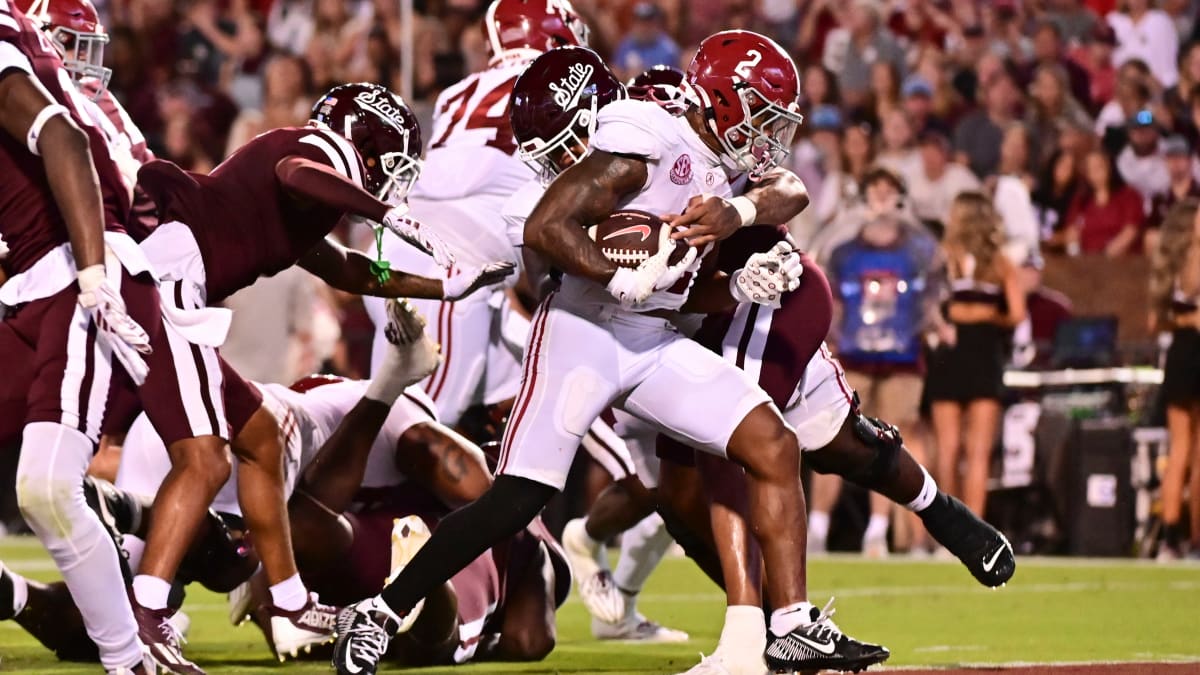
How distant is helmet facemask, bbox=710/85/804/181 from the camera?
18.0 ft

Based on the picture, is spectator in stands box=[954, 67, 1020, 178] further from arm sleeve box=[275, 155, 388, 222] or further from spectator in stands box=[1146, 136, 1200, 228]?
arm sleeve box=[275, 155, 388, 222]

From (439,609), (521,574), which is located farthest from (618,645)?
(439,609)

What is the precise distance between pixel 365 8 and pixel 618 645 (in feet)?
33.3

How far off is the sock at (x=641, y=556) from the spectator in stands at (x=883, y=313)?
4.03m

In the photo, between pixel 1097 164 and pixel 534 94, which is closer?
pixel 534 94

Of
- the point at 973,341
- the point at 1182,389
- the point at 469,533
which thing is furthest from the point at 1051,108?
the point at 469,533

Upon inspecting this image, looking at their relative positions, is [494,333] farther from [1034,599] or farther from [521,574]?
[1034,599]

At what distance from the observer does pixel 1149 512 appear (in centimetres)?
1150

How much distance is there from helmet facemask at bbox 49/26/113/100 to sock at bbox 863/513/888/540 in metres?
6.05

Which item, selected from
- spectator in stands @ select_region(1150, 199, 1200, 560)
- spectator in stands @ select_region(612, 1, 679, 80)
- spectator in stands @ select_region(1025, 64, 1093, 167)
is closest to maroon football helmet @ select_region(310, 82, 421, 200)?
spectator in stands @ select_region(1150, 199, 1200, 560)

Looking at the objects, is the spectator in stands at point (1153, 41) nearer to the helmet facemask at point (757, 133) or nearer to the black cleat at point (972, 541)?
the black cleat at point (972, 541)

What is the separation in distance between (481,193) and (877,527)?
4321mm

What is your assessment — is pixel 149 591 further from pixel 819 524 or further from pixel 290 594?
pixel 819 524

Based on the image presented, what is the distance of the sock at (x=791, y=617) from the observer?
5152 mm
